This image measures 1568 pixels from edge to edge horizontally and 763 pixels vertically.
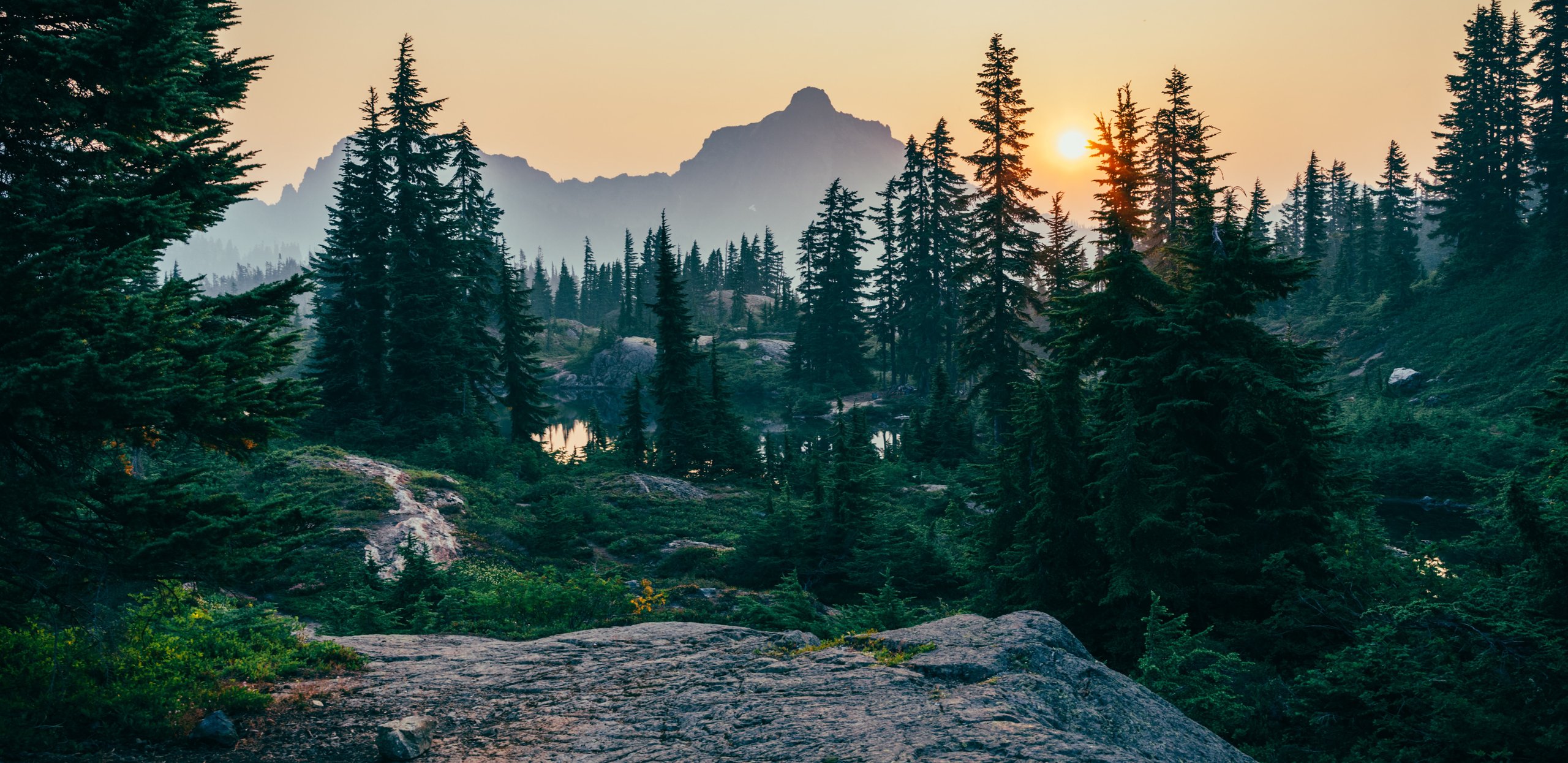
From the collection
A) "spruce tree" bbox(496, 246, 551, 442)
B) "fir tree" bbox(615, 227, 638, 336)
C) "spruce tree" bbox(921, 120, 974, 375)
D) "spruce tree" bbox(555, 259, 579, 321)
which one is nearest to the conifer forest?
"spruce tree" bbox(496, 246, 551, 442)

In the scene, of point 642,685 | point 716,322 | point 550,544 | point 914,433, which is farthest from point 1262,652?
point 716,322

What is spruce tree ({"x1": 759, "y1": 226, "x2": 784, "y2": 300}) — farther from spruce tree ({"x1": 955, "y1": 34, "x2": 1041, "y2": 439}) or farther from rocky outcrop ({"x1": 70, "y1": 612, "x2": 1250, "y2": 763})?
rocky outcrop ({"x1": 70, "y1": 612, "x2": 1250, "y2": 763})

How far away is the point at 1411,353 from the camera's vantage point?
4484cm

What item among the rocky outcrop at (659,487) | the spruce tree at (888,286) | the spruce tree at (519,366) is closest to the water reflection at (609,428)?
the spruce tree at (519,366)

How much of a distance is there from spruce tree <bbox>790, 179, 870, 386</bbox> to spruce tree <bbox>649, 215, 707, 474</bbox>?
32.2 metres

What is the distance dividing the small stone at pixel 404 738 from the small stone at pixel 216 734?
1.13m

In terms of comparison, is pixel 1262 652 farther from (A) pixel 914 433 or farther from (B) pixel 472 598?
(A) pixel 914 433

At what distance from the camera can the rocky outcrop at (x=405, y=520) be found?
Result: 15.6 metres

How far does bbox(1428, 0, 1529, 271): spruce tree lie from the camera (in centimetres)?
4619

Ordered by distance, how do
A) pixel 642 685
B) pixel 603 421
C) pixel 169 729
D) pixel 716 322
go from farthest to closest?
1. pixel 716 322
2. pixel 603 421
3. pixel 642 685
4. pixel 169 729

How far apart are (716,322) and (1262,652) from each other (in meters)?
94.0

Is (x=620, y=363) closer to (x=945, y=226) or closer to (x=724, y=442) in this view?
(x=945, y=226)

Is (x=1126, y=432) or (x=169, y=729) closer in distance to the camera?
(x=169, y=729)

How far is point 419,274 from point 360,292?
2501 millimetres
